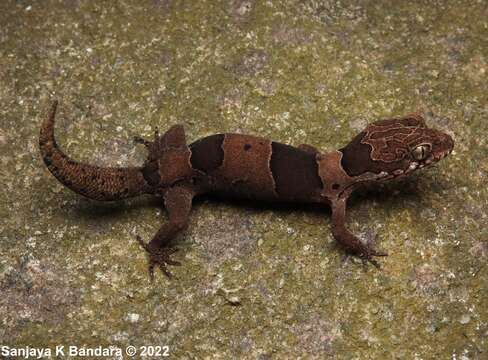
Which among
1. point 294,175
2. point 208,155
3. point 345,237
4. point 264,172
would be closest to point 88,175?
point 208,155

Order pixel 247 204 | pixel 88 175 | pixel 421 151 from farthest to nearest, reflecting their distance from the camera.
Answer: pixel 247 204
pixel 88 175
pixel 421 151

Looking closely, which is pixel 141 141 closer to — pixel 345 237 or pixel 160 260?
pixel 160 260

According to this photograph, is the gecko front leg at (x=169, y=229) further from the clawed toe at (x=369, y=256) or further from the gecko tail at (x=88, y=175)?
the clawed toe at (x=369, y=256)

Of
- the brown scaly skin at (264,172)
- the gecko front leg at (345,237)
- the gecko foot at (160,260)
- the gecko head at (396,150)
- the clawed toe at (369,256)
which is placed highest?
the gecko head at (396,150)

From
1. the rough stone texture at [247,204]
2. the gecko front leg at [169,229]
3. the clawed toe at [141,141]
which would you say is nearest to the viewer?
the rough stone texture at [247,204]

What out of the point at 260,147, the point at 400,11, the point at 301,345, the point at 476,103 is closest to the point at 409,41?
the point at 400,11

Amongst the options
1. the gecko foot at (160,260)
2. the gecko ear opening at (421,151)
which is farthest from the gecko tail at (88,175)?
the gecko ear opening at (421,151)

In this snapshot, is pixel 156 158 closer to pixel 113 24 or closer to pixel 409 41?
pixel 113 24
